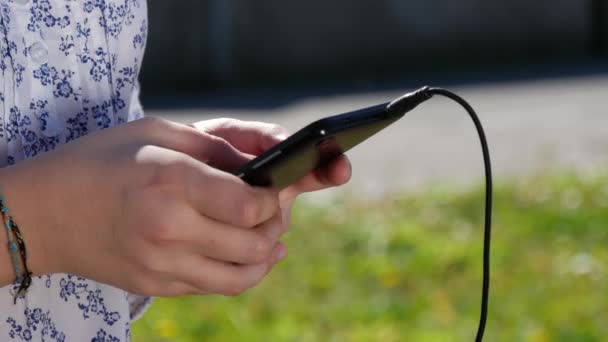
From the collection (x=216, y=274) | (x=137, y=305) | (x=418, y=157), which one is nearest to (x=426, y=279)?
(x=418, y=157)

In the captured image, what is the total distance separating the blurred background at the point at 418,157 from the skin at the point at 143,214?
7.99ft

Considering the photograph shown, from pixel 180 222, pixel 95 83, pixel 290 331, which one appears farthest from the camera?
pixel 290 331

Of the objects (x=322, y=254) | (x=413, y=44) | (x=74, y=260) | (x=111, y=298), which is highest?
(x=74, y=260)

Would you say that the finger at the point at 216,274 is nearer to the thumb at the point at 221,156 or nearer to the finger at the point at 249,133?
the thumb at the point at 221,156

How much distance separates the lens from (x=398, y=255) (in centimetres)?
436

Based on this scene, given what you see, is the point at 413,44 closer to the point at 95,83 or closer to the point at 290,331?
the point at 290,331

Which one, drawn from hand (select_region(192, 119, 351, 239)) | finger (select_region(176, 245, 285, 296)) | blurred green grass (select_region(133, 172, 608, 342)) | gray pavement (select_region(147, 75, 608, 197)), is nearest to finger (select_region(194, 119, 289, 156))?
hand (select_region(192, 119, 351, 239))

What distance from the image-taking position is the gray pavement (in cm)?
595

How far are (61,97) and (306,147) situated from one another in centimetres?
33

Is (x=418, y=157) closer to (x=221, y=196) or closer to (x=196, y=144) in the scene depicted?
(x=196, y=144)

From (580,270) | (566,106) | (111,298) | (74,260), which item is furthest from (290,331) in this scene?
(566,106)

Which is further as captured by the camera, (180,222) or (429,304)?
(429,304)

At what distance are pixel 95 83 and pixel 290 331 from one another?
2366 millimetres

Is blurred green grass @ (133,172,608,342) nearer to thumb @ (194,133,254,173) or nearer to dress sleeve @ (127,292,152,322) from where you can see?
dress sleeve @ (127,292,152,322)
